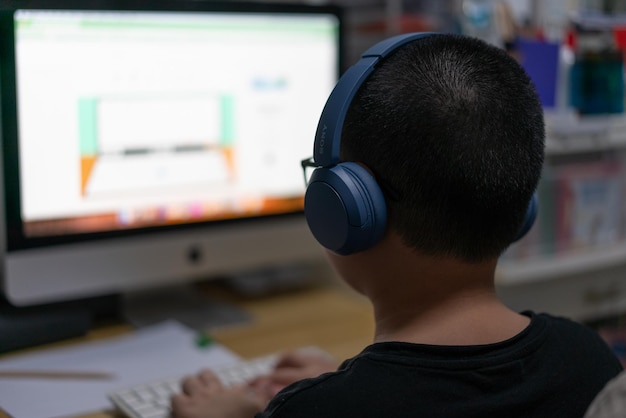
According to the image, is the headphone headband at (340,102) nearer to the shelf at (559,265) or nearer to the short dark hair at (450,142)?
the short dark hair at (450,142)

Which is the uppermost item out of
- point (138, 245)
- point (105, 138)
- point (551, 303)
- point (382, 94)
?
point (382, 94)

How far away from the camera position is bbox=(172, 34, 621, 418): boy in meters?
0.63

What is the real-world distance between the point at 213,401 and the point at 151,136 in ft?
1.54

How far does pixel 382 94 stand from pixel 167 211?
1.99 feet

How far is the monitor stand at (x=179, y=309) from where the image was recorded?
1.23 metres

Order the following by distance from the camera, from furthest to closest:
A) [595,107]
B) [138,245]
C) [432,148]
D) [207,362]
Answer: [595,107], [138,245], [207,362], [432,148]

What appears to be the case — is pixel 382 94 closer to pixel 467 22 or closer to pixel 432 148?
pixel 432 148

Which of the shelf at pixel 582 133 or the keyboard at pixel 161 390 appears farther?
the shelf at pixel 582 133

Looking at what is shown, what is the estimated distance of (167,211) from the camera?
46.5 inches

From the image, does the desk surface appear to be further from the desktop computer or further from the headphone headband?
the headphone headband

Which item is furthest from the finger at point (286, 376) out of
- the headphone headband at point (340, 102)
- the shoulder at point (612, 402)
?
the shoulder at point (612, 402)

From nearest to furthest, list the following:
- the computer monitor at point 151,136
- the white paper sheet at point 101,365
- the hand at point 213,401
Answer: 1. the hand at point 213,401
2. the white paper sheet at point 101,365
3. the computer monitor at point 151,136

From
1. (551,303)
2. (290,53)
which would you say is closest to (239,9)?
(290,53)

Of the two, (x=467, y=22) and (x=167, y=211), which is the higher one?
(x=467, y=22)
